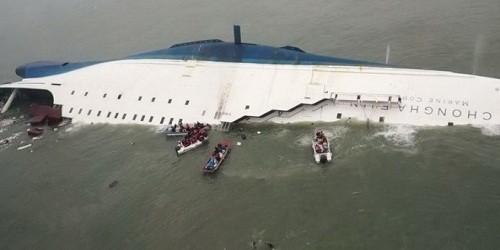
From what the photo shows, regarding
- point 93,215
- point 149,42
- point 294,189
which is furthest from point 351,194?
point 149,42

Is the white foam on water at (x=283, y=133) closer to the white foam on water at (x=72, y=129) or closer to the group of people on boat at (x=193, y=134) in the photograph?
the group of people on boat at (x=193, y=134)

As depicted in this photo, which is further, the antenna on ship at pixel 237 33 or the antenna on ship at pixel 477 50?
the antenna on ship at pixel 477 50

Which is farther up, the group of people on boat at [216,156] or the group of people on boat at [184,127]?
the group of people on boat at [184,127]

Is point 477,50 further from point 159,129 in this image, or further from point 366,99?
point 159,129

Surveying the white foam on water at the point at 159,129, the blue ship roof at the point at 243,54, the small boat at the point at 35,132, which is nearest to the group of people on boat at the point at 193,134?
the white foam on water at the point at 159,129

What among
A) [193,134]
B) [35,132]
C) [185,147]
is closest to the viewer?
[185,147]

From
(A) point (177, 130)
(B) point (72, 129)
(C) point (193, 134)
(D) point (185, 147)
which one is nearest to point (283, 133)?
(C) point (193, 134)

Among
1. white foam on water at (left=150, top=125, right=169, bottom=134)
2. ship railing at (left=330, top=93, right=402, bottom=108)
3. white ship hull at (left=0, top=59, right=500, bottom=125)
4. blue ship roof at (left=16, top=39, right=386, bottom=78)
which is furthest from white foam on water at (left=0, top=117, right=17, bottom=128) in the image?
ship railing at (left=330, top=93, right=402, bottom=108)
